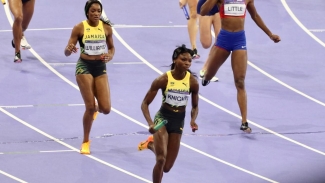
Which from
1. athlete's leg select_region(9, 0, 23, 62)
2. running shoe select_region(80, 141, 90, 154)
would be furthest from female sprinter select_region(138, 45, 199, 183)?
athlete's leg select_region(9, 0, 23, 62)

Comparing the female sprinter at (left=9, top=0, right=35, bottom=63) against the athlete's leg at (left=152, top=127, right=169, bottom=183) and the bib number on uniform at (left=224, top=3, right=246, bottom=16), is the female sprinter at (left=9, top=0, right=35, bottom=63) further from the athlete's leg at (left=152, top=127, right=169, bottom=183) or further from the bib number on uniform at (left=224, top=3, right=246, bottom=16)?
the athlete's leg at (left=152, top=127, right=169, bottom=183)

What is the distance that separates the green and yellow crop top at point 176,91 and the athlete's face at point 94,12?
1.36 m

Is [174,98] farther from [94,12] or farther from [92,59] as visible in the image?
[94,12]

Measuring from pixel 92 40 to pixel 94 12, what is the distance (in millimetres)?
334

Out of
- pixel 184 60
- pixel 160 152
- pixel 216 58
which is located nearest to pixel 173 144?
pixel 160 152

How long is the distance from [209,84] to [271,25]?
2489 mm

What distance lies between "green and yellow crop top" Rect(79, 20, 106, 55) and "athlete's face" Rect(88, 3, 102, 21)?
5.8 inches

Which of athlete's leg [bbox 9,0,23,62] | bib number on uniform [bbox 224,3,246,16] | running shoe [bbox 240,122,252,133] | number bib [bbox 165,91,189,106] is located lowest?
running shoe [bbox 240,122,252,133]

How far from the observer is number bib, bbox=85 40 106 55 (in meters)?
9.97

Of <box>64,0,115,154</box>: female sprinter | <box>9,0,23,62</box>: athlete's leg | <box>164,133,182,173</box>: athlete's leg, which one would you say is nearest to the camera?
<box>164,133,182,173</box>: athlete's leg

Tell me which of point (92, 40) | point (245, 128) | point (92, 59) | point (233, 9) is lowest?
point (245, 128)

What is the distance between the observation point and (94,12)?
986cm

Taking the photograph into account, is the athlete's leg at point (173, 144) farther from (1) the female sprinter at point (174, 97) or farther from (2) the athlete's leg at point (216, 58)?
(2) the athlete's leg at point (216, 58)

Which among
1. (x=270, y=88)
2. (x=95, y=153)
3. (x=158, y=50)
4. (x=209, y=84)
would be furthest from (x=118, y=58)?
(x=95, y=153)
